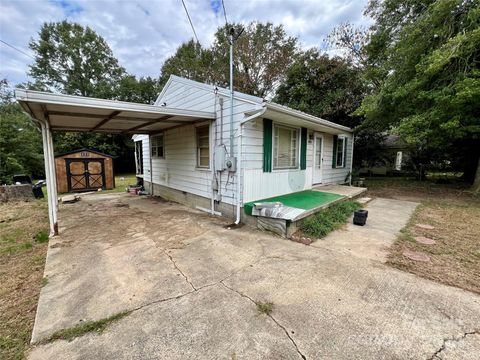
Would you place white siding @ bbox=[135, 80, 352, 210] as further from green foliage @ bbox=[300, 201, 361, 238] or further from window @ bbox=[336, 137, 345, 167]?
green foliage @ bbox=[300, 201, 361, 238]

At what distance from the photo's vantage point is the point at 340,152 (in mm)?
9086

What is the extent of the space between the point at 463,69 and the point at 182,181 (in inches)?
368

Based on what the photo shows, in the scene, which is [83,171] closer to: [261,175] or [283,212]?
[261,175]

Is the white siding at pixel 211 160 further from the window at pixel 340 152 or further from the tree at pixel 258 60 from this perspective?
the tree at pixel 258 60

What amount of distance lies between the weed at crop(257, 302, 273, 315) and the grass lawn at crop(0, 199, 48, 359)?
6.31ft

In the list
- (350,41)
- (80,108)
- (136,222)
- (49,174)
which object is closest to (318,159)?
(136,222)

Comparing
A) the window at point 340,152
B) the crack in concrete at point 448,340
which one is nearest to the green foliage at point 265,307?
the crack in concrete at point 448,340

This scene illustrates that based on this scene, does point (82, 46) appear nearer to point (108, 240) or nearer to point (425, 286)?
point (108, 240)

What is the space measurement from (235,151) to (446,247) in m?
4.16

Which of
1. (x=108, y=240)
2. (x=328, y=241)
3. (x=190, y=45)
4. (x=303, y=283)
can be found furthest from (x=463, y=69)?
(x=190, y=45)

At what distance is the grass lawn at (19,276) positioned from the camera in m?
1.82

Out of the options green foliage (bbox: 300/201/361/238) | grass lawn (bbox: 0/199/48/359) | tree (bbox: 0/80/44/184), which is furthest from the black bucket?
tree (bbox: 0/80/44/184)

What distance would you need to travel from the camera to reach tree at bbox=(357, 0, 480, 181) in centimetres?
595

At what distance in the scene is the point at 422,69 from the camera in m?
6.38
